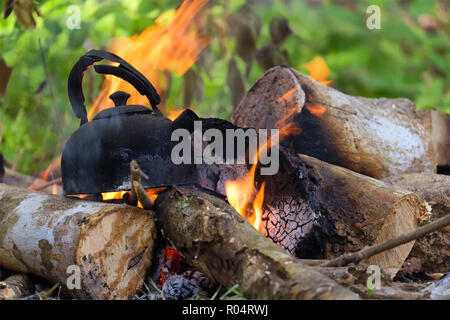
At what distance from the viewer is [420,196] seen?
8.75 ft

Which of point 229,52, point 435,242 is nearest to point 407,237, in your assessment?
point 435,242

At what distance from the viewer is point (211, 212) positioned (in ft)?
6.73

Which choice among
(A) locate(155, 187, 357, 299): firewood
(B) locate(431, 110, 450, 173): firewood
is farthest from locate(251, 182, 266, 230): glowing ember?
(B) locate(431, 110, 450, 173): firewood

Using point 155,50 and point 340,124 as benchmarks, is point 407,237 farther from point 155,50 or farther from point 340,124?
point 155,50

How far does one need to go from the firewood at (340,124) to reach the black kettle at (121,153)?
2.59 feet

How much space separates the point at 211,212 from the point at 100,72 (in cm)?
91

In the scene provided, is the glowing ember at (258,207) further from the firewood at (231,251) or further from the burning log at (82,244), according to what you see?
the burning log at (82,244)

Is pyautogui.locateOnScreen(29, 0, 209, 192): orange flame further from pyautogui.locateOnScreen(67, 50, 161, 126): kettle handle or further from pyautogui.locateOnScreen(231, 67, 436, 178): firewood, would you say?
pyautogui.locateOnScreen(231, 67, 436, 178): firewood

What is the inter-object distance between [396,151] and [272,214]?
1021 millimetres

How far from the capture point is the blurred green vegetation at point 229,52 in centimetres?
424

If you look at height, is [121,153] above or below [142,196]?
above

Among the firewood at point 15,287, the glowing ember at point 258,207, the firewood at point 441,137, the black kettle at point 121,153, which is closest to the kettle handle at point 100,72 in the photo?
the black kettle at point 121,153
